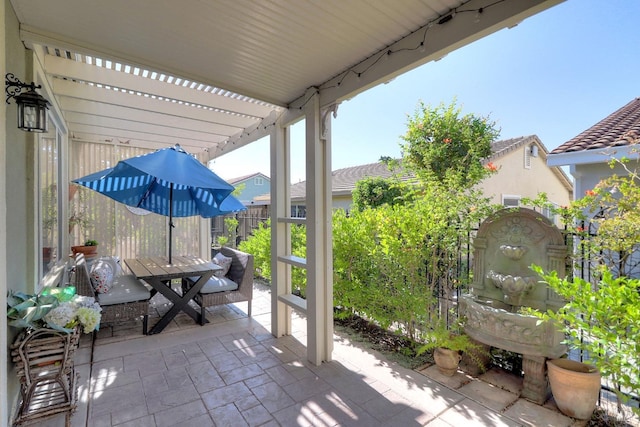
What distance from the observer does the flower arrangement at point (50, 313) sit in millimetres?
1912

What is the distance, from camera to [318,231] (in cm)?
332

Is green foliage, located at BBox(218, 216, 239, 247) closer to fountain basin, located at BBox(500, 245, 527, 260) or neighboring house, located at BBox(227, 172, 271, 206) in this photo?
fountain basin, located at BBox(500, 245, 527, 260)

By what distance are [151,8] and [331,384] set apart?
3362 mm

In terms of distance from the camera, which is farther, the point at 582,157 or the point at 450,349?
the point at 582,157

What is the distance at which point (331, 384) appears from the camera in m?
2.85

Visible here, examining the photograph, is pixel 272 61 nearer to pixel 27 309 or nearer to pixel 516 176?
pixel 27 309

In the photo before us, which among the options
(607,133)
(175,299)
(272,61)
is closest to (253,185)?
(175,299)

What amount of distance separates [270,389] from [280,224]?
6.39ft

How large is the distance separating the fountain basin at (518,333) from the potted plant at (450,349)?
20 centimetres

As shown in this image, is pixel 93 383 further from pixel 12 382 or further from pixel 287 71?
pixel 287 71

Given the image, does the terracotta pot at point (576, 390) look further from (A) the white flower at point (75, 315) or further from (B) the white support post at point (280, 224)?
(A) the white flower at point (75, 315)

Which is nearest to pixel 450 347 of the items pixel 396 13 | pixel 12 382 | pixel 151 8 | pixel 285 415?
pixel 285 415

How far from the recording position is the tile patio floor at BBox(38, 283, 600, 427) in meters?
2.36

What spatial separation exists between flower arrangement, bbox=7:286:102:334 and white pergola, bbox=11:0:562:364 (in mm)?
1960
